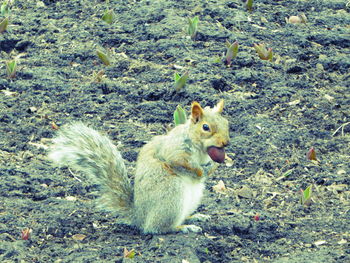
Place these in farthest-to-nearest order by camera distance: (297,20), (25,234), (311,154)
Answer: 1. (297,20)
2. (311,154)
3. (25,234)

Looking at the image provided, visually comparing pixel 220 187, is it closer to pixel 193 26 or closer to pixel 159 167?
pixel 159 167

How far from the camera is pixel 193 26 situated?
5699 mm

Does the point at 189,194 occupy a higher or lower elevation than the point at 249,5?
lower

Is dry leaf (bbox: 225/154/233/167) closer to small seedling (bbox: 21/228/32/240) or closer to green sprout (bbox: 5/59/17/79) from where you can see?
small seedling (bbox: 21/228/32/240)

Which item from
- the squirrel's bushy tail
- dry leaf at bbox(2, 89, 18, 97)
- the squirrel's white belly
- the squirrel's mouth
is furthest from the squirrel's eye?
dry leaf at bbox(2, 89, 18, 97)

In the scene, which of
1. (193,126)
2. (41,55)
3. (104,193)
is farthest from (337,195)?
(41,55)

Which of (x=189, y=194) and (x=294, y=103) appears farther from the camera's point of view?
(x=294, y=103)

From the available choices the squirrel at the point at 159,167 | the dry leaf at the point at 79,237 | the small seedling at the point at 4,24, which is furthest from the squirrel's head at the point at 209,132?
the small seedling at the point at 4,24

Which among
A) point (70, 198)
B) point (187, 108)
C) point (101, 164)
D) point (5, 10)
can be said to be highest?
point (5, 10)

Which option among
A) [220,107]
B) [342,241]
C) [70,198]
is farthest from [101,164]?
[342,241]

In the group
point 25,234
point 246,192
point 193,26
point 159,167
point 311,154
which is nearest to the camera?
point 25,234

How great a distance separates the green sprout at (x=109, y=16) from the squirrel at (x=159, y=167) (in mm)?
2374

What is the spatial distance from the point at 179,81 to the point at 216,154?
1.59m

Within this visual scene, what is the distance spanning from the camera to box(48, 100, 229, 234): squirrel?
3662 millimetres
